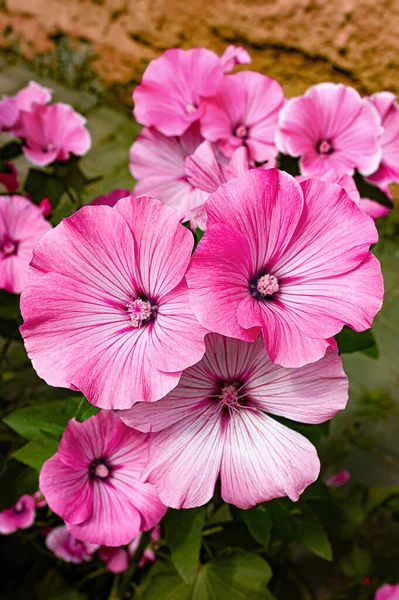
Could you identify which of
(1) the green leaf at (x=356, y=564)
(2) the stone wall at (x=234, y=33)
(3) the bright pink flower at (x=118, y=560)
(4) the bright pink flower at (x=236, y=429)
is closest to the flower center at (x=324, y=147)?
(4) the bright pink flower at (x=236, y=429)

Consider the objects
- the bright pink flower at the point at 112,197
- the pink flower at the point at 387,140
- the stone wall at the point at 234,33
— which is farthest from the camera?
the stone wall at the point at 234,33

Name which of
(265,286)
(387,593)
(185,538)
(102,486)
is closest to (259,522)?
(185,538)

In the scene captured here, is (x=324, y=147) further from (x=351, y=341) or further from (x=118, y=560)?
(x=118, y=560)

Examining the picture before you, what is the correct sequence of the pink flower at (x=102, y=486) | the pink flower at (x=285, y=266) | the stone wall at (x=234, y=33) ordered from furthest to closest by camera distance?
the stone wall at (x=234, y=33)
the pink flower at (x=102, y=486)
the pink flower at (x=285, y=266)

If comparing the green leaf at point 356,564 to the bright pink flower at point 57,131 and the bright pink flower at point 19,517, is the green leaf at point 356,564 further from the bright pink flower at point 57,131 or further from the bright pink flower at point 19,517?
the bright pink flower at point 57,131

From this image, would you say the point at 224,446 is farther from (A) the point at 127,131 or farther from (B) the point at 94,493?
(A) the point at 127,131

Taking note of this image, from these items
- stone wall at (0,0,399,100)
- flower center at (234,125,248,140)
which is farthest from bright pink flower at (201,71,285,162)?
stone wall at (0,0,399,100)

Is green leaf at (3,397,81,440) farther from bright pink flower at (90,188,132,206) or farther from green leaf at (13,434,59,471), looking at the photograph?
bright pink flower at (90,188,132,206)
